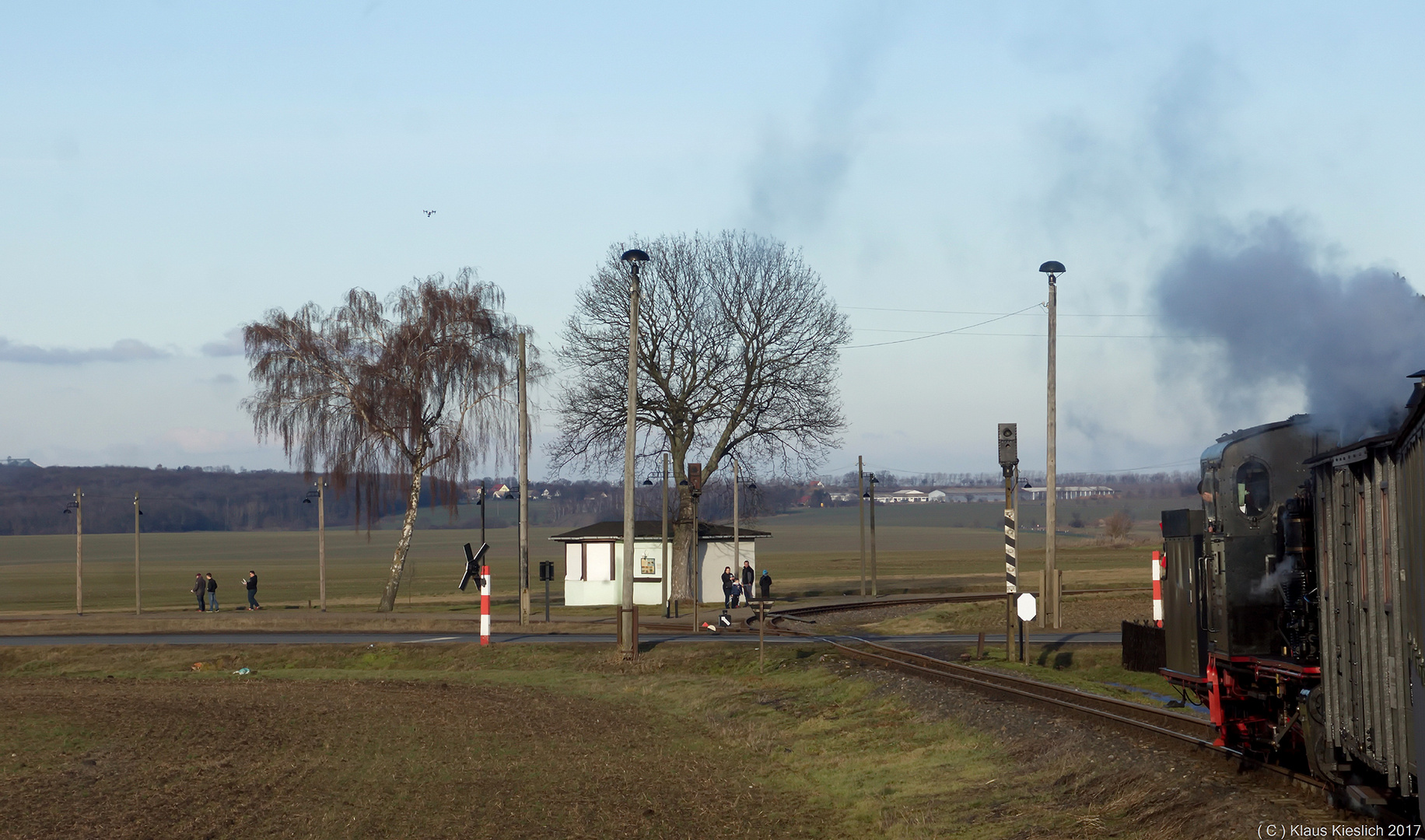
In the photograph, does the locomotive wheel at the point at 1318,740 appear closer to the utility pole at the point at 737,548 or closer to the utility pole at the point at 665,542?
the utility pole at the point at 665,542

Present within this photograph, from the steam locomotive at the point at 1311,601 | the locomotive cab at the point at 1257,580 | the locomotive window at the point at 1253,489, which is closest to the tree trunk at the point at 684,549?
the steam locomotive at the point at 1311,601

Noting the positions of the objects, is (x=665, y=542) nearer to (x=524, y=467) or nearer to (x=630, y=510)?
(x=524, y=467)

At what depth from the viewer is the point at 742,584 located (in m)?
51.0

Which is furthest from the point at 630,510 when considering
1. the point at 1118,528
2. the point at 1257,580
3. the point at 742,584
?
the point at 1118,528

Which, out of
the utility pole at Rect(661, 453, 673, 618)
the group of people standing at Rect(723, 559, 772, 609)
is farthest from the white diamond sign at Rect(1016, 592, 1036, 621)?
the utility pole at Rect(661, 453, 673, 618)

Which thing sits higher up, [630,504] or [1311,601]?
[630,504]

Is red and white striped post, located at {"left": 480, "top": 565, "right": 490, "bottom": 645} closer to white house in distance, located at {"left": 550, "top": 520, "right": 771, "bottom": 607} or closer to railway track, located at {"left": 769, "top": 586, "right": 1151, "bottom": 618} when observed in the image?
railway track, located at {"left": 769, "top": 586, "right": 1151, "bottom": 618}

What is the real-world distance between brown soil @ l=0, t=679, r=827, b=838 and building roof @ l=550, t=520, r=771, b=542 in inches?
1080

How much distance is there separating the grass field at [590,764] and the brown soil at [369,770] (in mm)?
49

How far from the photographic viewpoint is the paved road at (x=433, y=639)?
105ft

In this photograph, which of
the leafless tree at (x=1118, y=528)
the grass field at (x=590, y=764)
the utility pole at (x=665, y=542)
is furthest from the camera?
the leafless tree at (x=1118, y=528)

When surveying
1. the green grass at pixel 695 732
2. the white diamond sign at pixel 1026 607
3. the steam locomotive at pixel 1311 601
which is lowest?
the green grass at pixel 695 732

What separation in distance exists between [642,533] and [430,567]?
7516 cm

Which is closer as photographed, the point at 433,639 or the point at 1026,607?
the point at 1026,607
